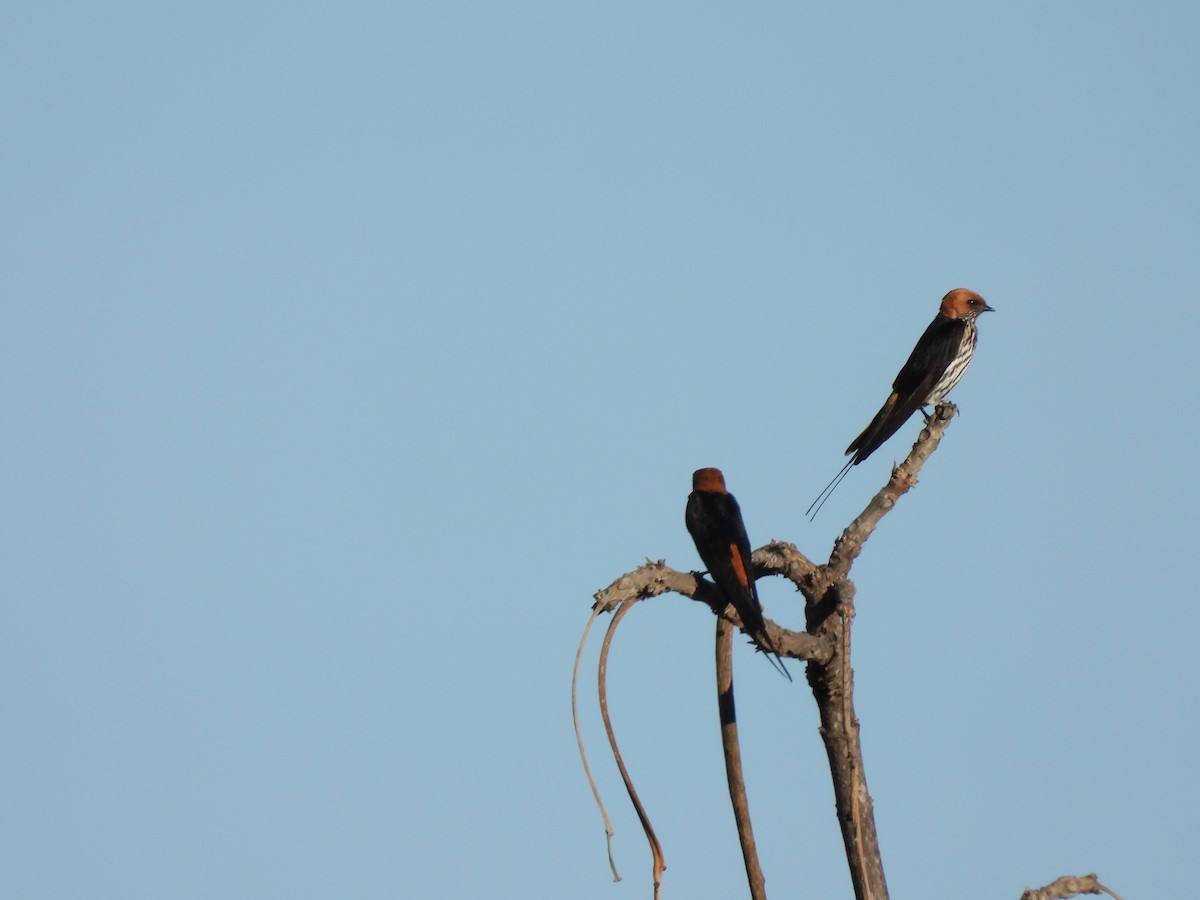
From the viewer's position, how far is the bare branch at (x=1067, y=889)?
537 cm

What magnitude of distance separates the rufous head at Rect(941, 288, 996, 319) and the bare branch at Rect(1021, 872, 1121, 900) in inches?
265

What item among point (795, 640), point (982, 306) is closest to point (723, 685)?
point (795, 640)

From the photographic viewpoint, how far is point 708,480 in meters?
8.24

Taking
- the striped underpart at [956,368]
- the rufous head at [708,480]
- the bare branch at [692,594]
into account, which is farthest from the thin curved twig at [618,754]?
the striped underpart at [956,368]

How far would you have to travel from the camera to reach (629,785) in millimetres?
5340

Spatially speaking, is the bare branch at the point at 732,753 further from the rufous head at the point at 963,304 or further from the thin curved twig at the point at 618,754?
the rufous head at the point at 963,304

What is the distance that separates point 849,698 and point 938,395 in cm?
493

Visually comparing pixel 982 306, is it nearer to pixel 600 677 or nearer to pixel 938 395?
pixel 938 395

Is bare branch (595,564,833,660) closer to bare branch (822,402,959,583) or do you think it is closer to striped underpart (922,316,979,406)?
bare branch (822,402,959,583)

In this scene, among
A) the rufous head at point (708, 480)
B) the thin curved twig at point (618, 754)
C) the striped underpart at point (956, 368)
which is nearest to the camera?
the thin curved twig at point (618, 754)

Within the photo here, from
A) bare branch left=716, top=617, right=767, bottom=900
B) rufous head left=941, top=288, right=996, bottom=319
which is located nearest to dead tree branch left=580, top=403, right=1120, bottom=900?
bare branch left=716, top=617, right=767, bottom=900

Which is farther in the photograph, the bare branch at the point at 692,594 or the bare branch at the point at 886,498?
the bare branch at the point at 886,498

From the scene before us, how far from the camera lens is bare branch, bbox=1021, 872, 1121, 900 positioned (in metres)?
5.37

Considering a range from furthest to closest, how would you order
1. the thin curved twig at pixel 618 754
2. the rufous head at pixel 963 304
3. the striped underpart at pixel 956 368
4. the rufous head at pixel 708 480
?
1. the rufous head at pixel 963 304
2. the striped underpart at pixel 956 368
3. the rufous head at pixel 708 480
4. the thin curved twig at pixel 618 754
